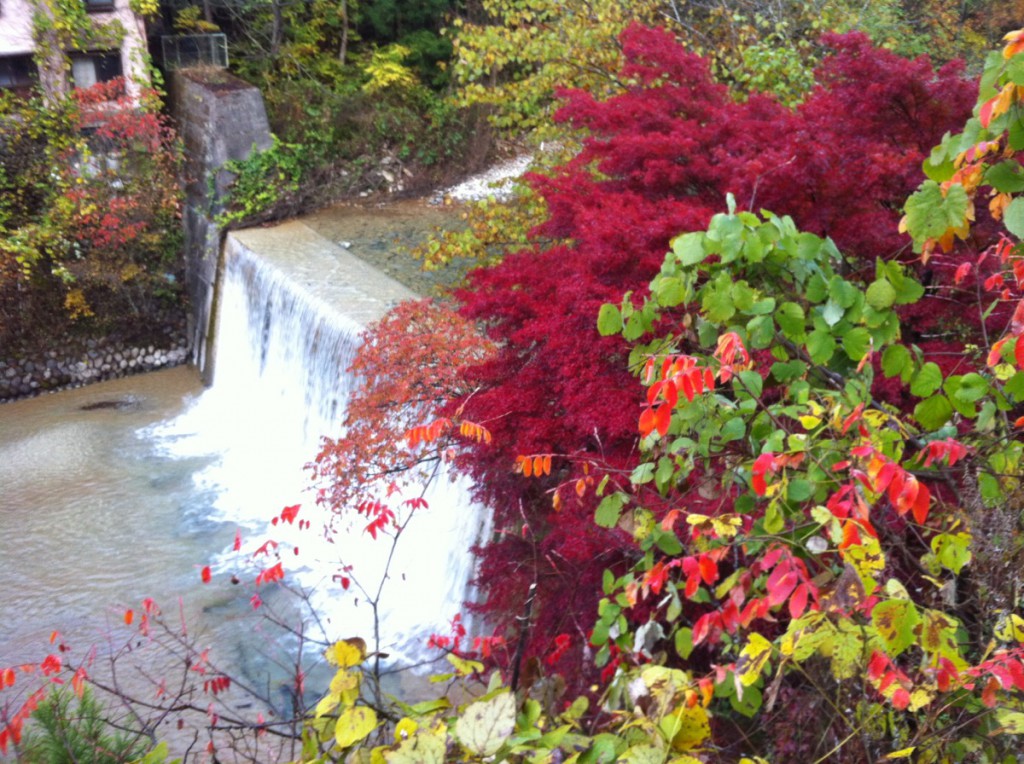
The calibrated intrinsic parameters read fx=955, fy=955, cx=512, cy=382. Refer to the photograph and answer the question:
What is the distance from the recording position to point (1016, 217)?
2020 millimetres

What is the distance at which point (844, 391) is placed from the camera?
2.52 metres

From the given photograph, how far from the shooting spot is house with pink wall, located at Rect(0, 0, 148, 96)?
12.7 meters

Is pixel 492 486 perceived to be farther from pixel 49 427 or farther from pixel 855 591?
pixel 49 427

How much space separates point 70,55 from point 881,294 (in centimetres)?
1362

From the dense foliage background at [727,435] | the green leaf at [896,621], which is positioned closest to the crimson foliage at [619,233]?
the dense foliage background at [727,435]

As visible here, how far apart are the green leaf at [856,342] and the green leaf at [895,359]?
6 cm

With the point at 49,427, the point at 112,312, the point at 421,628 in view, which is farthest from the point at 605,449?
the point at 112,312

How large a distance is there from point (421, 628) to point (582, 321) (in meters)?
3.23

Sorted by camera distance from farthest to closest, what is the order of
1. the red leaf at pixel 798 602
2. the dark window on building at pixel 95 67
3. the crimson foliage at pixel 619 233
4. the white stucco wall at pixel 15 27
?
the dark window on building at pixel 95 67 < the white stucco wall at pixel 15 27 < the crimson foliage at pixel 619 233 < the red leaf at pixel 798 602

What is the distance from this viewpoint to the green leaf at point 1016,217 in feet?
6.53

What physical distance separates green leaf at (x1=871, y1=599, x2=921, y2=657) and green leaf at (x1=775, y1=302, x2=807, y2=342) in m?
0.88

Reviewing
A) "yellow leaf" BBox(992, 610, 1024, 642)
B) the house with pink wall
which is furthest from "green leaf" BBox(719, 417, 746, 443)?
the house with pink wall

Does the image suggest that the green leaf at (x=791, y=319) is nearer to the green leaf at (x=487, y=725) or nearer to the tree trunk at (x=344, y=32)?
the green leaf at (x=487, y=725)

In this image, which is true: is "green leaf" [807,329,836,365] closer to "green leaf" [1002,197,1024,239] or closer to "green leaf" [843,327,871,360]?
"green leaf" [843,327,871,360]
